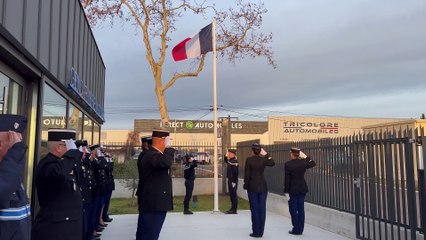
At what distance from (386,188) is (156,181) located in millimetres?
3732

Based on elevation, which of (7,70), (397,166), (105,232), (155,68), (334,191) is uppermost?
(155,68)

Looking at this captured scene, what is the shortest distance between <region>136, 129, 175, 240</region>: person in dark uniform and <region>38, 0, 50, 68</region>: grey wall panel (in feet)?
5.85

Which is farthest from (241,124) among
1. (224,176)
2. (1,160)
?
(1,160)

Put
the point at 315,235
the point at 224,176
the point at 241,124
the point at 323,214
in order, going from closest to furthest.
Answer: the point at 315,235 < the point at 323,214 < the point at 224,176 < the point at 241,124

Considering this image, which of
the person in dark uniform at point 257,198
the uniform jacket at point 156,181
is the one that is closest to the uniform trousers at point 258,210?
the person in dark uniform at point 257,198

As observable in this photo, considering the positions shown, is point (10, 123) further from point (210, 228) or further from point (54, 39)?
point (210, 228)

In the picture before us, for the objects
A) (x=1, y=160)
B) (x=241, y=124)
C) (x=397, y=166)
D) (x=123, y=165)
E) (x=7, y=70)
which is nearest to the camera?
(x=1, y=160)

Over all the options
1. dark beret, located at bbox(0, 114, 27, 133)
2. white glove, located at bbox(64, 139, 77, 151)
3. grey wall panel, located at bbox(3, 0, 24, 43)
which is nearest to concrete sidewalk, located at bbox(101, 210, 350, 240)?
white glove, located at bbox(64, 139, 77, 151)

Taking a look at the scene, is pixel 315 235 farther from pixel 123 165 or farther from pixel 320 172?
pixel 123 165

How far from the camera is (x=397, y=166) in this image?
21.1ft

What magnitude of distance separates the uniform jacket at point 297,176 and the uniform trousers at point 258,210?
66 cm

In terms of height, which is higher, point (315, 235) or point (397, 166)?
point (397, 166)

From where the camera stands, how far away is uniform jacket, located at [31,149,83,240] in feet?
13.2

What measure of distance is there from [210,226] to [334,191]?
299 centimetres
